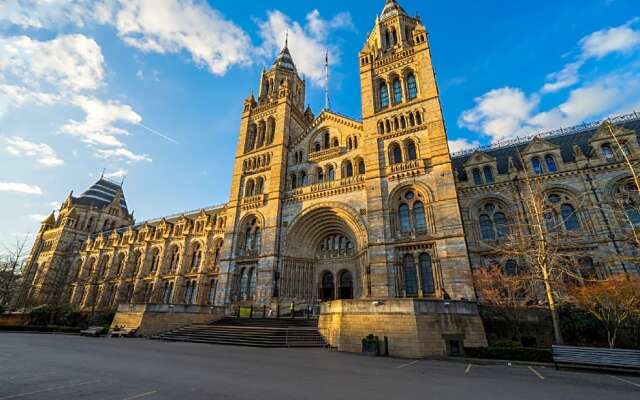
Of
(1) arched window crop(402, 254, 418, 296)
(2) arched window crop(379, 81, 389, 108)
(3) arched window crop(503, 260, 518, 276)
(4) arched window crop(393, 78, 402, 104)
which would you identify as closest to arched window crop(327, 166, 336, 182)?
(2) arched window crop(379, 81, 389, 108)

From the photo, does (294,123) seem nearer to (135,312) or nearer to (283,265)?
(283,265)

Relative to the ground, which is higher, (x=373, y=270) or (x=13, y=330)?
(x=373, y=270)

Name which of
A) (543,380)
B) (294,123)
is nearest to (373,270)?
(543,380)

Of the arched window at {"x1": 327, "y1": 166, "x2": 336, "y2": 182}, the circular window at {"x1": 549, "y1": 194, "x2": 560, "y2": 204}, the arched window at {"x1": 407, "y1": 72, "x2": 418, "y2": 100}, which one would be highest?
the arched window at {"x1": 407, "y1": 72, "x2": 418, "y2": 100}

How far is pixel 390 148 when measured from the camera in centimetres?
2436

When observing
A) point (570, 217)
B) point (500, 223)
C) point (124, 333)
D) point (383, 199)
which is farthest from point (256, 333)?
point (570, 217)

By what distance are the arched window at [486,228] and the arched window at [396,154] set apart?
28.7ft

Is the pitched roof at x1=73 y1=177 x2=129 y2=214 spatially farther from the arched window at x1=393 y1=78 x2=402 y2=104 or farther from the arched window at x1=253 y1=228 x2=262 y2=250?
the arched window at x1=393 y1=78 x2=402 y2=104

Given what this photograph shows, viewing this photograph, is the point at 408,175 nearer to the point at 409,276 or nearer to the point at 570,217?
the point at 409,276

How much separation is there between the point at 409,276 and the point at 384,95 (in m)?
17.4

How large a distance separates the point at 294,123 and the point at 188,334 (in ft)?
79.0

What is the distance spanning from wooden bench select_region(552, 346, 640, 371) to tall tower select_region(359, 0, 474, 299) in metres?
7.04

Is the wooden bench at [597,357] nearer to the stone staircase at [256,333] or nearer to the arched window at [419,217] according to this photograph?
the stone staircase at [256,333]

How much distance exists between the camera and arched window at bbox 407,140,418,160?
23.6 metres
